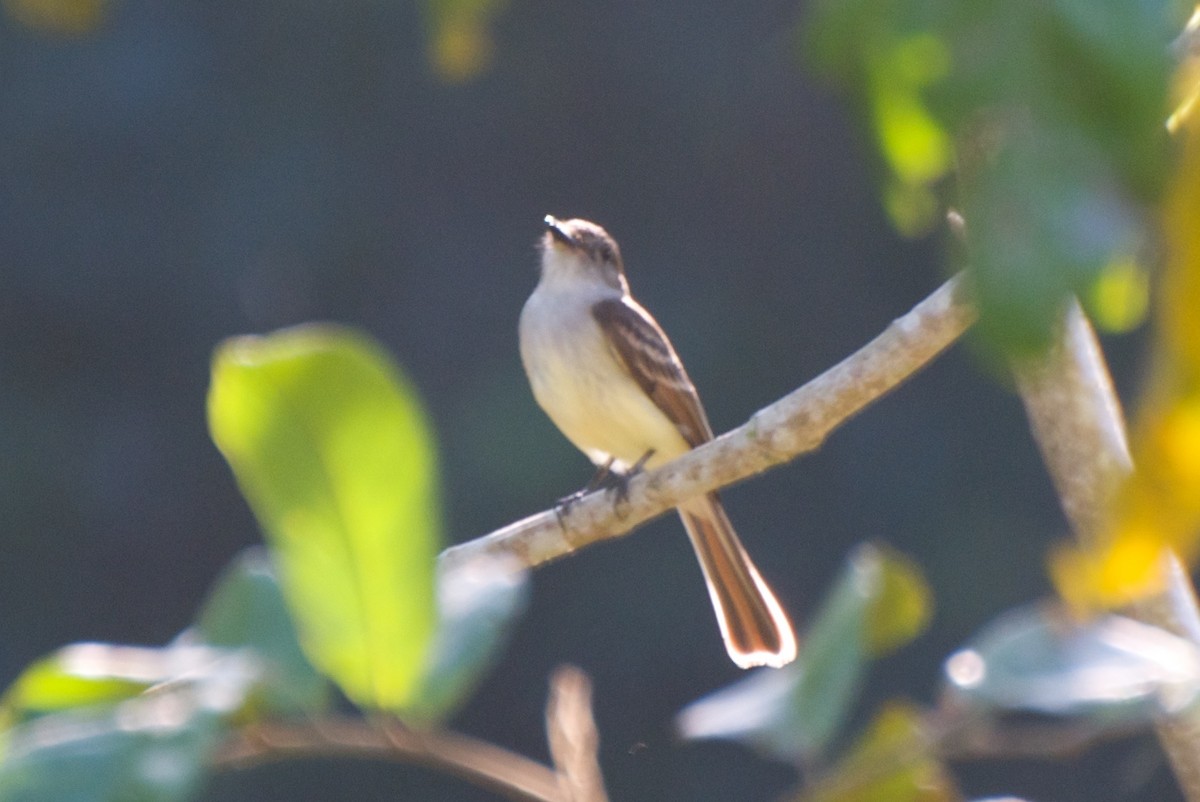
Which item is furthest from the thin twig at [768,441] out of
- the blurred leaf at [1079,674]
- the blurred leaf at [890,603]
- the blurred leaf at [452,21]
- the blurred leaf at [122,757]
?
the blurred leaf at [122,757]

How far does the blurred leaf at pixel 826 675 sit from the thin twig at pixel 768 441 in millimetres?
1639

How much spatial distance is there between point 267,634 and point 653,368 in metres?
4.25

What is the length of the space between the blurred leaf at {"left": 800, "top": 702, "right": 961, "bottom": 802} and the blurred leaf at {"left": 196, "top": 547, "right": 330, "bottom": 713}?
0.26m

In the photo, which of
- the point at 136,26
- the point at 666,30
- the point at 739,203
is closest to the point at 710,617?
the point at 739,203

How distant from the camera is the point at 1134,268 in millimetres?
737

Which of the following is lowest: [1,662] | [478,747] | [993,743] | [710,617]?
[993,743]

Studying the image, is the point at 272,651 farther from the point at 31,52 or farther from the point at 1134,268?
the point at 31,52

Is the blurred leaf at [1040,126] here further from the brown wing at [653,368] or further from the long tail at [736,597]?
the brown wing at [653,368]

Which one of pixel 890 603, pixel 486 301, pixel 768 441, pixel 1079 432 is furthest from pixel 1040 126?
pixel 486 301

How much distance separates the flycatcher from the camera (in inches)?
191

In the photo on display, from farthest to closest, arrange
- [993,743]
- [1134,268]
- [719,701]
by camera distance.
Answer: [719,701], [993,743], [1134,268]

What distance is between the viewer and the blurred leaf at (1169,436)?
657mm

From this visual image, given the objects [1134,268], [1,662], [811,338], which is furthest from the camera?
[811,338]

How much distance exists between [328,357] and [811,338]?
10007 mm
